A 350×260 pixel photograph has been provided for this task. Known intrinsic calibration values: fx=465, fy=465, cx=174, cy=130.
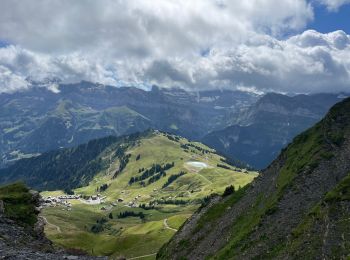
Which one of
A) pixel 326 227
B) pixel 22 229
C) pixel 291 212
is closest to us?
pixel 326 227

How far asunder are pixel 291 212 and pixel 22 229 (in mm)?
48260

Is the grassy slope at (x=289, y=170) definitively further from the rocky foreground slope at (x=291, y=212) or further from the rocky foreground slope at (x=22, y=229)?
the rocky foreground slope at (x=22, y=229)

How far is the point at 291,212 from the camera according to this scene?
3179 inches

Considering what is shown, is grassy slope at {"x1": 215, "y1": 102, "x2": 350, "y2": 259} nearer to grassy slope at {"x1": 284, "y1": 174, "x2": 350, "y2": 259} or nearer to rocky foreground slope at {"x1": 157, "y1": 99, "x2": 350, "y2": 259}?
rocky foreground slope at {"x1": 157, "y1": 99, "x2": 350, "y2": 259}

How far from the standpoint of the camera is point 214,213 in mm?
116688

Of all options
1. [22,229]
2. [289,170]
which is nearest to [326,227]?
[289,170]

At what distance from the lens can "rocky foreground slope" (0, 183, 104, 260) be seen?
2581 inches

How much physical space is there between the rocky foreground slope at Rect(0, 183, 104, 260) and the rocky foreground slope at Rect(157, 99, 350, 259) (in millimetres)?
28709

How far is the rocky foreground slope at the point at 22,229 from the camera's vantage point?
65562mm

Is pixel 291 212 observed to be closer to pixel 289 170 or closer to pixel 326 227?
pixel 326 227

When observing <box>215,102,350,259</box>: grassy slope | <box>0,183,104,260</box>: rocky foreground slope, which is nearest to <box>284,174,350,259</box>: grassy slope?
<box>215,102,350,259</box>: grassy slope

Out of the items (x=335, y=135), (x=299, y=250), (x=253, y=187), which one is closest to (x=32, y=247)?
(x=299, y=250)

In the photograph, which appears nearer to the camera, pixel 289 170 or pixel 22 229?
pixel 22 229

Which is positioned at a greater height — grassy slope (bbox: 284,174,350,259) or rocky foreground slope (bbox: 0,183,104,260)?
grassy slope (bbox: 284,174,350,259)
